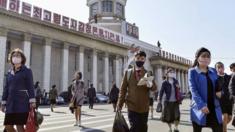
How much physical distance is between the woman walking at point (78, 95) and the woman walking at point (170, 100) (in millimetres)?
3262

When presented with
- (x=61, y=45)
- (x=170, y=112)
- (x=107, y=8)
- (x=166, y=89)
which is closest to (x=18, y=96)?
(x=170, y=112)

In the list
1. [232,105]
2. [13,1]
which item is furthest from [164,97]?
[13,1]

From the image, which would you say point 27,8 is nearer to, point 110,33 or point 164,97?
point 110,33

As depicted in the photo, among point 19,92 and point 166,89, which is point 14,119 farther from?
point 166,89

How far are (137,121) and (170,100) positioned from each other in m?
4.28

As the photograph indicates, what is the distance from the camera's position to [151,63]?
69000 millimetres

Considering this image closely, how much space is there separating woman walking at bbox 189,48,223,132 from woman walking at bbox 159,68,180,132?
4.65 metres

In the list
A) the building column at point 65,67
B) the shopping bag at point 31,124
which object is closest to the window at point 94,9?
the building column at point 65,67

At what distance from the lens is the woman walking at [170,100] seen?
915cm

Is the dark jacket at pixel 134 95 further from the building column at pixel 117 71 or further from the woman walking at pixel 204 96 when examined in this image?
the building column at pixel 117 71

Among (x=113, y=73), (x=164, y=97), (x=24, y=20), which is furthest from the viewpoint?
(x=113, y=73)

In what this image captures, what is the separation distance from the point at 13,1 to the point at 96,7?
39.8 m

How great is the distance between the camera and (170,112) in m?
9.20

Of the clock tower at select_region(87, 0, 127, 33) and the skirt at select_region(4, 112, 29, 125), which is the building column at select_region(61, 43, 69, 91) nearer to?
the clock tower at select_region(87, 0, 127, 33)
